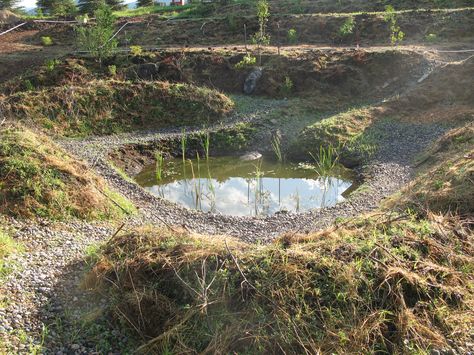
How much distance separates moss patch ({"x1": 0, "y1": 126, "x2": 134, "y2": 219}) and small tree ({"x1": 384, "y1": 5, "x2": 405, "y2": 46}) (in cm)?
1874

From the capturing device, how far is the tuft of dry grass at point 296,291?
641 cm

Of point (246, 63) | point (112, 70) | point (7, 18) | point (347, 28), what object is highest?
point (7, 18)

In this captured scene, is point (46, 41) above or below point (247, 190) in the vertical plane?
above

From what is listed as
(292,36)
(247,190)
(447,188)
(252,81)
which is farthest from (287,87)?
(447,188)

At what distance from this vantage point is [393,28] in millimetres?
25188

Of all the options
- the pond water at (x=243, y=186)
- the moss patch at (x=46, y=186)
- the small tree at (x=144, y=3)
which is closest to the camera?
the moss patch at (x=46, y=186)

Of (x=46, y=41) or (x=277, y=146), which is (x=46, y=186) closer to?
(x=277, y=146)

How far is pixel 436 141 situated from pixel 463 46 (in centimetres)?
1104

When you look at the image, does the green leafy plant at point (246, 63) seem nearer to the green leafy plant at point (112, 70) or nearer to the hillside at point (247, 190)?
the hillside at point (247, 190)

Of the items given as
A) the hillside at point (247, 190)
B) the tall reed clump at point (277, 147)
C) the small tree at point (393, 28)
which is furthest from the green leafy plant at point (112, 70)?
the small tree at point (393, 28)

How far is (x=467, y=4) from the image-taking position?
29859 millimetres

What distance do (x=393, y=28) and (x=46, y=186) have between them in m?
21.3

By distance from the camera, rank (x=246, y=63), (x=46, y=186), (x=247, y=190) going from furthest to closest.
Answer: (x=246, y=63)
(x=247, y=190)
(x=46, y=186)

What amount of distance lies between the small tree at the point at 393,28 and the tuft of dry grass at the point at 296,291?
1910 cm
